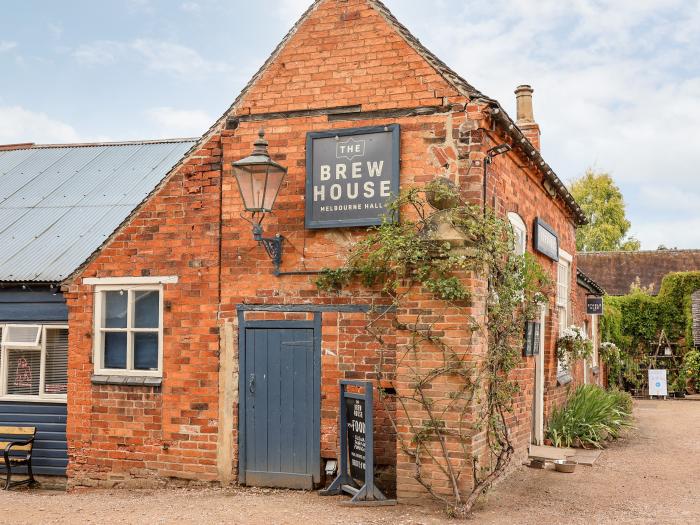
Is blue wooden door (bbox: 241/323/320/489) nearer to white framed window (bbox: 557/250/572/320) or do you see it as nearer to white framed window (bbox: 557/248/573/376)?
white framed window (bbox: 557/248/573/376)

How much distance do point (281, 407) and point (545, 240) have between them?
201 inches

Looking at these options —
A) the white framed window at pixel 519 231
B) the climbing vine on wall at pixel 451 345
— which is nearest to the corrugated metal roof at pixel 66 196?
the climbing vine on wall at pixel 451 345

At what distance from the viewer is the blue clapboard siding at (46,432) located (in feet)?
37.6

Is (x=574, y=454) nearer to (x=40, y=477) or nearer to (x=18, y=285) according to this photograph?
(x=40, y=477)

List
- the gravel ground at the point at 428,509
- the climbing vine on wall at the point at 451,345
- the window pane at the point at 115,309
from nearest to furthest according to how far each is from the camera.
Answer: the gravel ground at the point at 428,509 < the climbing vine on wall at the point at 451,345 < the window pane at the point at 115,309

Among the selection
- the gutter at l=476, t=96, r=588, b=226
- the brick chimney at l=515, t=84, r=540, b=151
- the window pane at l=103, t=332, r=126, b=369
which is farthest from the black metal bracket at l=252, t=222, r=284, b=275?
the brick chimney at l=515, t=84, r=540, b=151

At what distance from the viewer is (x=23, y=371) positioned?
11.9m

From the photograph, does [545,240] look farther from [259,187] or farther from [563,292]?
[259,187]

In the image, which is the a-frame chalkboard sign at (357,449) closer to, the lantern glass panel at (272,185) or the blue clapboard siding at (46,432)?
the lantern glass panel at (272,185)

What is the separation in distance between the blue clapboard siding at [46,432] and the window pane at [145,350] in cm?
249

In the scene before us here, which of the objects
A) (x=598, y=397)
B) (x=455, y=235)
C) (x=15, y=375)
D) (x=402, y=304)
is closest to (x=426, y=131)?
(x=455, y=235)

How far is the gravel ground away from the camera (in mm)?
7562

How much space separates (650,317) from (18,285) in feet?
66.9

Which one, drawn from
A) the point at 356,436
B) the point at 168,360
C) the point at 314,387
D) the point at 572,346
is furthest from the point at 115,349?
the point at 572,346
